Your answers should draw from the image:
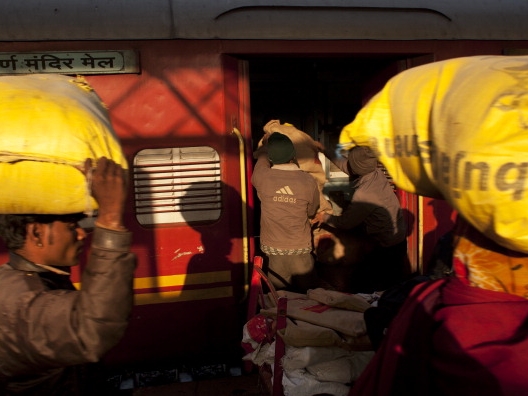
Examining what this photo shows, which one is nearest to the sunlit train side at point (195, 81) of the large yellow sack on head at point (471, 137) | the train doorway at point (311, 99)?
the train doorway at point (311, 99)

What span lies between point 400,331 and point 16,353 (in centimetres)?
100

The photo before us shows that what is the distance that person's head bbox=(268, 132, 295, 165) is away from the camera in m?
Result: 3.40

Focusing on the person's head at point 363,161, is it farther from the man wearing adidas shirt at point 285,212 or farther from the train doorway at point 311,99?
the train doorway at point 311,99

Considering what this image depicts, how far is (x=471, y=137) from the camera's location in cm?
102

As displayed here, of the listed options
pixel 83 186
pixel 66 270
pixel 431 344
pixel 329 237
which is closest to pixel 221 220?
pixel 329 237

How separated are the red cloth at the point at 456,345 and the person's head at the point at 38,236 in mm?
996

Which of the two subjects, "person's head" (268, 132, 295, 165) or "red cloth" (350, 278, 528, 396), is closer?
"red cloth" (350, 278, 528, 396)

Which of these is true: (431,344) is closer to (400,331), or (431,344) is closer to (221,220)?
(400,331)

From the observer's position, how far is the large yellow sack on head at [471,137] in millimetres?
978

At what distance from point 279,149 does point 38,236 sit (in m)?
2.24

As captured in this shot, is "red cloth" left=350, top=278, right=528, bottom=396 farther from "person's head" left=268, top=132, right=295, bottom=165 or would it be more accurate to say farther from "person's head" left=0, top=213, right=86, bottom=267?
"person's head" left=268, top=132, right=295, bottom=165

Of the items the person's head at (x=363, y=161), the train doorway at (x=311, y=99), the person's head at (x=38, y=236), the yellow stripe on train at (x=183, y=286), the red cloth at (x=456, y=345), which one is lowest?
the yellow stripe on train at (x=183, y=286)

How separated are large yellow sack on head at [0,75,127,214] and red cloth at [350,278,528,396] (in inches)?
36.6

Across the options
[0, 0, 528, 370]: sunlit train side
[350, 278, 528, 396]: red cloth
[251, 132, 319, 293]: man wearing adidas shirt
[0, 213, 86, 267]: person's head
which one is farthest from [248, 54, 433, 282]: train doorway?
[350, 278, 528, 396]: red cloth
